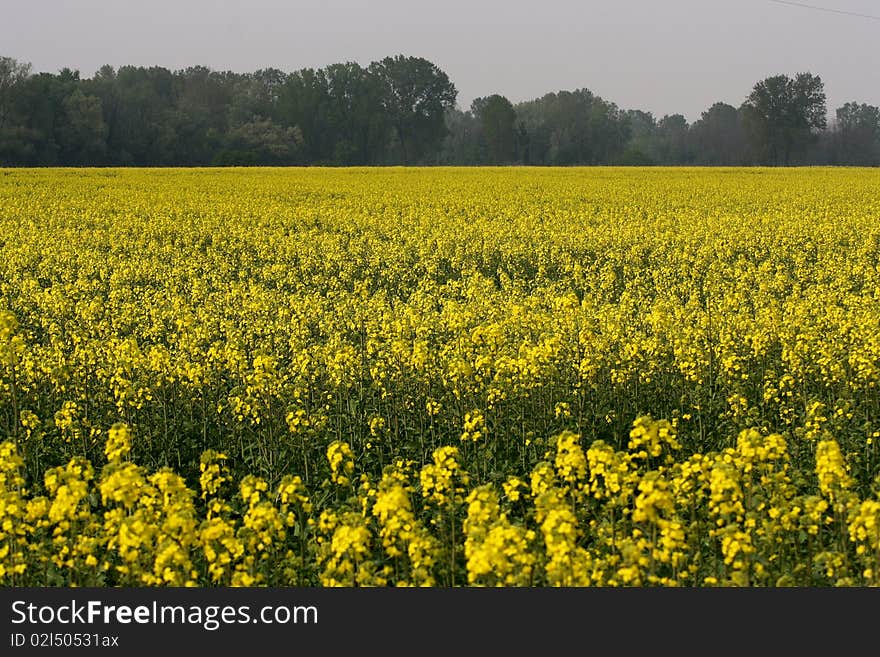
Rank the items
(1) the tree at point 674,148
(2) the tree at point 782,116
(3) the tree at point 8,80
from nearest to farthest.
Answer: (3) the tree at point 8,80 < (2) the tree at point 782,116 < (1) the tree at point 674,148

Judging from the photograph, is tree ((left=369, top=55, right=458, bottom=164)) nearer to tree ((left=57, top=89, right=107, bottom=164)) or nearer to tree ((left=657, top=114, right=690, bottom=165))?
tree ((left=657, top=114, right=690, bottom=165))

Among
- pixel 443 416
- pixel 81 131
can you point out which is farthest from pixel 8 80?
pixel 443 416

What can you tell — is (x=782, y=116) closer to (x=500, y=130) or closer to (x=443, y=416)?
(x=500, y=130)

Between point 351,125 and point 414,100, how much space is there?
8557mm

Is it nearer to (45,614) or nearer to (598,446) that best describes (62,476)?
(45,614)

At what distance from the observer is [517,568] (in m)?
5.12

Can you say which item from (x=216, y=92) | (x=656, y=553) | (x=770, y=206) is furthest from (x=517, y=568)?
(x=216, y=92)

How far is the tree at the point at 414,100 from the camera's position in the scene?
105000 mm

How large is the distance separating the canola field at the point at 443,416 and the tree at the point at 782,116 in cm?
8421

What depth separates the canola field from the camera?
528 cm

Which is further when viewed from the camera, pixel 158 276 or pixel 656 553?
pixel 158 276

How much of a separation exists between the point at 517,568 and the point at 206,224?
20630 mm

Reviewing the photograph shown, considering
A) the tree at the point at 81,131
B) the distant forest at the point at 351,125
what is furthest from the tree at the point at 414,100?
the tree at the point at 81,131

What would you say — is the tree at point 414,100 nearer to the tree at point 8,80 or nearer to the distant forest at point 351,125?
the distant forest at point 351,125
